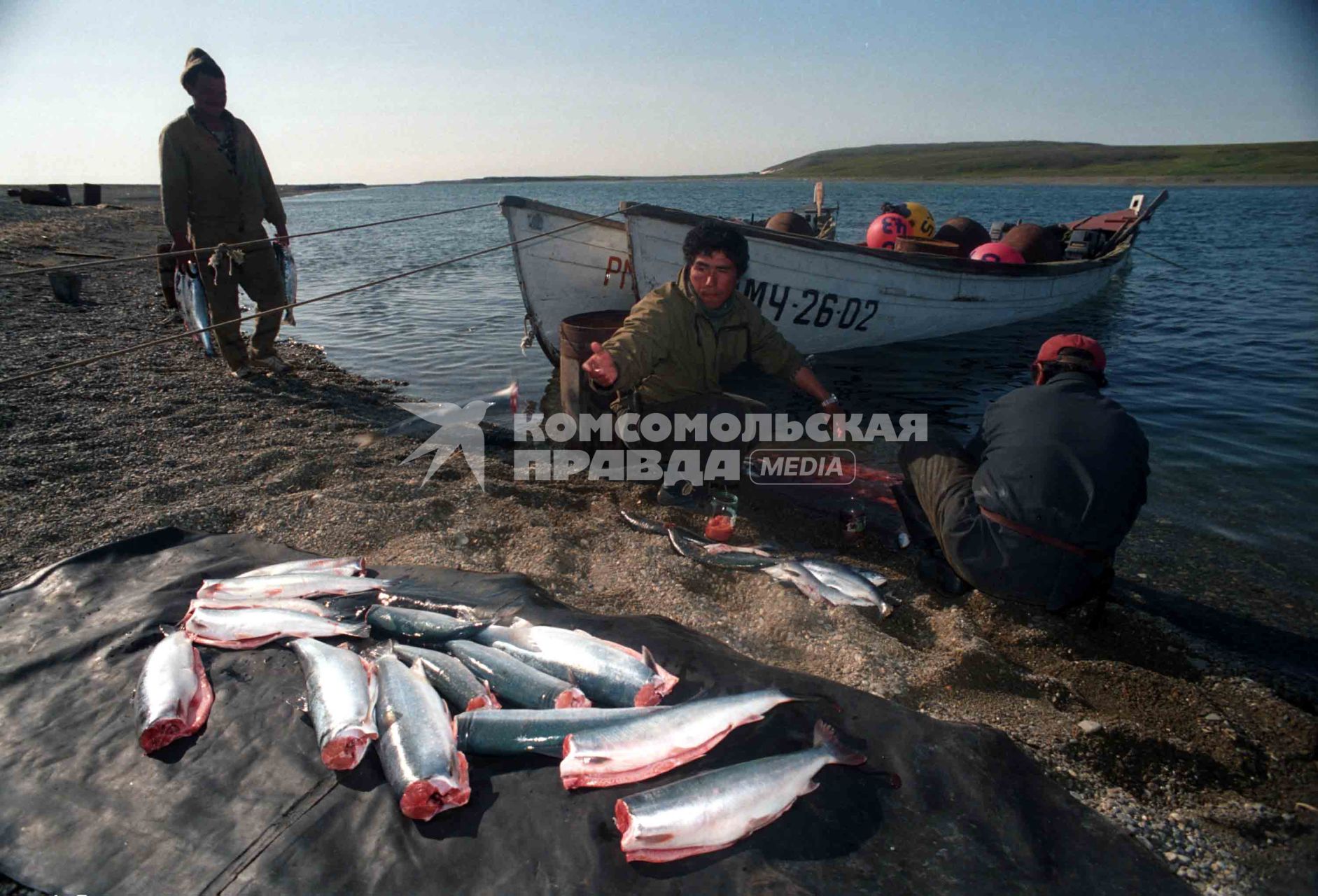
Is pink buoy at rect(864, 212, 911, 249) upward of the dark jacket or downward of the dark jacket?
upward

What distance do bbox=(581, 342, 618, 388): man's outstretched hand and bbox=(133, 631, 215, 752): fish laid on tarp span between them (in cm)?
290

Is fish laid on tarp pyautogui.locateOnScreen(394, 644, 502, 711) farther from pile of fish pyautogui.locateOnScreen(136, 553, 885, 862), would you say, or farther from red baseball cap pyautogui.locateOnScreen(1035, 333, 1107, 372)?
red baseball cap pyautogui.locateOnScreen(1035, 333, 1107, 372)

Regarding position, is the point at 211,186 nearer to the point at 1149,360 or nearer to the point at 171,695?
the point at 171,695

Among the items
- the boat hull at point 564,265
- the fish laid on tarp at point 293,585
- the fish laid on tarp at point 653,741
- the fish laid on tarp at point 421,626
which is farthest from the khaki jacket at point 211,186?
the fish laid on tarp at point 653,741

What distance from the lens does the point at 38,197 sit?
34.4 meters

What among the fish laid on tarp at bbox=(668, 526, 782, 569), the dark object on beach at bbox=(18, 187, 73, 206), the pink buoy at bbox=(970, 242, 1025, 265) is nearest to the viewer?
the fish laid on tarp at bbox=(668, 526, 782, 569)

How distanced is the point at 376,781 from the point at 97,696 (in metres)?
1.48

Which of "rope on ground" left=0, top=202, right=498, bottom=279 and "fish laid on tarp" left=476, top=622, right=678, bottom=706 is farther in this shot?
"rope on ground" left=0, top=202, right=498, bottom=279

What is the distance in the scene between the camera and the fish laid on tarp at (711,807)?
2307 mm

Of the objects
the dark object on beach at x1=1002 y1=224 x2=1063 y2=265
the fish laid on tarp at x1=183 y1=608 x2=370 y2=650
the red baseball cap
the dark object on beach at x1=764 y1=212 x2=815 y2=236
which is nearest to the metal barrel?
the fish laid on tarp at x1=183 y1=608 x2=370 y2=650

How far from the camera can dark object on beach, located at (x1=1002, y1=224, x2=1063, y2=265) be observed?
13133mm

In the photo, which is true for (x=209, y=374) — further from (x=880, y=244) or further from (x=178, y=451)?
(x=880, y=244)

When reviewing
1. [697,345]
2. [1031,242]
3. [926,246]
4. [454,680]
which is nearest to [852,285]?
[926,246]

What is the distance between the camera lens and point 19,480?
5070mm
